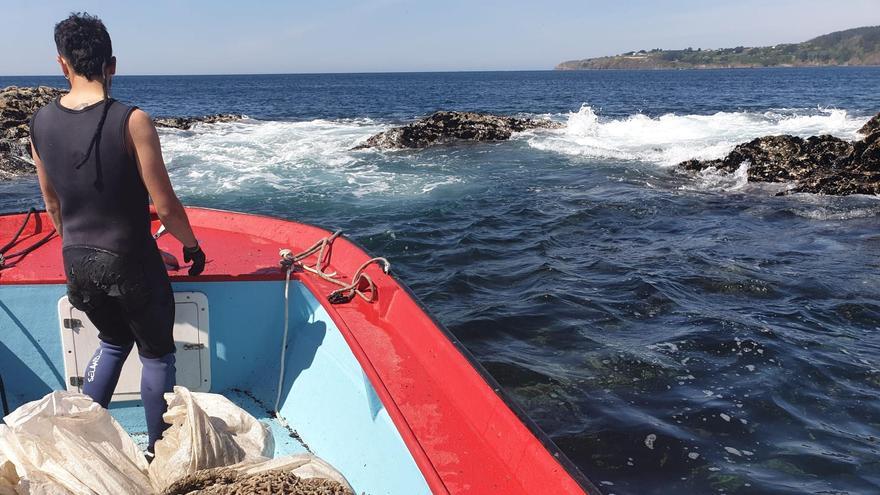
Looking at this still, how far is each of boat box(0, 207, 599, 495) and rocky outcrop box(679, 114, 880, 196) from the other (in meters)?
12.6

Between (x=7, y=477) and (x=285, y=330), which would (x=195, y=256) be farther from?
(x=7, y=477)

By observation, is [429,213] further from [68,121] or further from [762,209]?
[68,121]

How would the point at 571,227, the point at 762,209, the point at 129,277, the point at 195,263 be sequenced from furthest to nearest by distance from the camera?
the point at 762,209, the point at 571,227, the point at 195,263, the point at 129,277

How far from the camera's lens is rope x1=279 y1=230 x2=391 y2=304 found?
386 cm

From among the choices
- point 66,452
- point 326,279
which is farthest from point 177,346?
point 66,452

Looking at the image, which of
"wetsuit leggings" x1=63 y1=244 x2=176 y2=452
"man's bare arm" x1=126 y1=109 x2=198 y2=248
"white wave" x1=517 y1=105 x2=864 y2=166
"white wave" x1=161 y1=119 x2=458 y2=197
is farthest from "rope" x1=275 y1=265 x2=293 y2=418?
"white wave" x1=517 y1=105 x2=864 y2=166

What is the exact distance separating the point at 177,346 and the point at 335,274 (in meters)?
1.08

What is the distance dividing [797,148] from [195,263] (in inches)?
649

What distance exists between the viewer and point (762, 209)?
12188mm

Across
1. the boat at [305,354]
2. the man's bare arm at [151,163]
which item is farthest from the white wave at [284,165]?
the man's bare arm at [151,163]

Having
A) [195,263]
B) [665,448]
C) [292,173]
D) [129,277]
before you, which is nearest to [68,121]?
[129,277]

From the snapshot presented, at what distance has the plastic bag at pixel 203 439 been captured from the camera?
262cm

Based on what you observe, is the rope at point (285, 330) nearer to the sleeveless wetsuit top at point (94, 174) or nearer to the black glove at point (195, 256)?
the black glove at point (195, 256)

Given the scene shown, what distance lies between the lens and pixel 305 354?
4.05 meters
